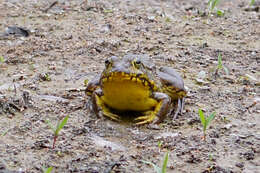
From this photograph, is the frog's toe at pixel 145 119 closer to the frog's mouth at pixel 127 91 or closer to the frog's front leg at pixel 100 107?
the frog's mouth at pixel 127 91

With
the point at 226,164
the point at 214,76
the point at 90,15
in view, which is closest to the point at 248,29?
the point at 214,76

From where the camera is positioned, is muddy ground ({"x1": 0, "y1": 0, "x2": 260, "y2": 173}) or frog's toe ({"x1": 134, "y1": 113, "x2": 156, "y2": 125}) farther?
frog's toe ({"x1": 134, "y1": 113, "x2": 156, "y2": 125})

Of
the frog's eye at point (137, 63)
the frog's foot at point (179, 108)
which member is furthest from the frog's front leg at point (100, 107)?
the frog's foot at point (179, 108)

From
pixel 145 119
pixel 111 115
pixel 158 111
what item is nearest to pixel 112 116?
pixel 111 115

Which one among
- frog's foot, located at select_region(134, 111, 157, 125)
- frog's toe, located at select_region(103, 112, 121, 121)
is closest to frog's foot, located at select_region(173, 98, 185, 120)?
frog's foot, located at select_region(134, 111, 157, 125)

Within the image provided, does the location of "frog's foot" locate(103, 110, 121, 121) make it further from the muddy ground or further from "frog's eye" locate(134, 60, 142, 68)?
"frog's eye" locate(134, 60, 142, 68)

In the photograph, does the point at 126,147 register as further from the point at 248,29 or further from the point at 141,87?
the point at 248,29

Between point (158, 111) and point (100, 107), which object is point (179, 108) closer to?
point (158, 111)
